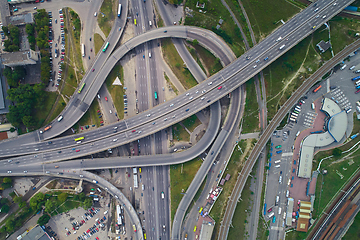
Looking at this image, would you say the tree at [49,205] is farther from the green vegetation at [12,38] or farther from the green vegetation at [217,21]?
the green vegetation at [217,21]

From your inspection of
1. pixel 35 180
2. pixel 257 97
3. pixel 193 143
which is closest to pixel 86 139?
pixel 35 180

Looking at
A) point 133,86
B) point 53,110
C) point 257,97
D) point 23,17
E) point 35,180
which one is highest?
point 23,17

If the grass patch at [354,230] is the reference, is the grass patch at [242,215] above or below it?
above

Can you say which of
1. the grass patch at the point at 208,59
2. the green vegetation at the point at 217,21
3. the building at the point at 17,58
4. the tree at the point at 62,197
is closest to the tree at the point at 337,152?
the green vegetation at the point at 217,21

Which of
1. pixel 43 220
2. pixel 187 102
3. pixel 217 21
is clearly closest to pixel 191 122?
pixel 187 102

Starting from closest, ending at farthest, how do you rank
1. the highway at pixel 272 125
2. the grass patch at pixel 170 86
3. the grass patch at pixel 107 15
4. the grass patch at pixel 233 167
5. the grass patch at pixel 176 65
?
1. the highway at pixel 272 125
2. the grass patch at pixel 233 167
3. the grass patch at pixel 107 15
4. the grass patch at pixel 176 65
5. the grass patch at pixel 170 86

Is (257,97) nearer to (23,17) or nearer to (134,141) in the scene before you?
(134,141)

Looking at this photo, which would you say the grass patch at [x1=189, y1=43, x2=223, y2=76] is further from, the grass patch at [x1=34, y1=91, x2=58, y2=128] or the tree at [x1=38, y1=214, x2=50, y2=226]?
the tree at [x1=38, y1=214, x2=50, y2=226]
